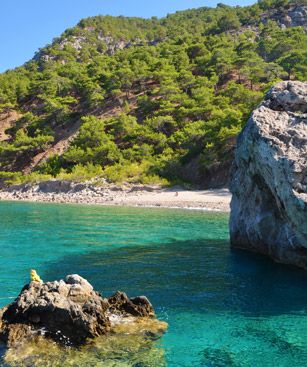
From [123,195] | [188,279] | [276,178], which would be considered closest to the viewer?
[188,279]

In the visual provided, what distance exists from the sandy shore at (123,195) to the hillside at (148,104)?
7.75 ft

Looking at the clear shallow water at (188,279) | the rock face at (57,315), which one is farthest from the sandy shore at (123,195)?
the rock face at (57,315)

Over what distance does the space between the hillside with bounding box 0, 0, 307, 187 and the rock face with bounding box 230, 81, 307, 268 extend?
29.8m

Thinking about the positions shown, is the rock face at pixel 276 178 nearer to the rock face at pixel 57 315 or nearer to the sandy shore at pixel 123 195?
the rock face at pixel 57 315

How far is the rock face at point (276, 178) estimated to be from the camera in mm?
14594

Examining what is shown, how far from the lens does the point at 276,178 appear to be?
15195 millimetres

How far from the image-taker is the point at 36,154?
71500mm

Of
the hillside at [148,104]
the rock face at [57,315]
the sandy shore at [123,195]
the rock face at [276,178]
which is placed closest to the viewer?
the rock face at [57,315]

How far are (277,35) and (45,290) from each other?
3956 inches

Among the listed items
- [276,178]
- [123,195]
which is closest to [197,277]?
[276,178]

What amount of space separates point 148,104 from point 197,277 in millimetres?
59073

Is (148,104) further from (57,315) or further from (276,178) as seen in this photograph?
(57,315)

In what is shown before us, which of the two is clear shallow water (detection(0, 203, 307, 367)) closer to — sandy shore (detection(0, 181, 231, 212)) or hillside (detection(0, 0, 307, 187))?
sandy shore (detection(0, 181, 231, 212))

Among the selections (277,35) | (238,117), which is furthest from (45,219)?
(277,35)
